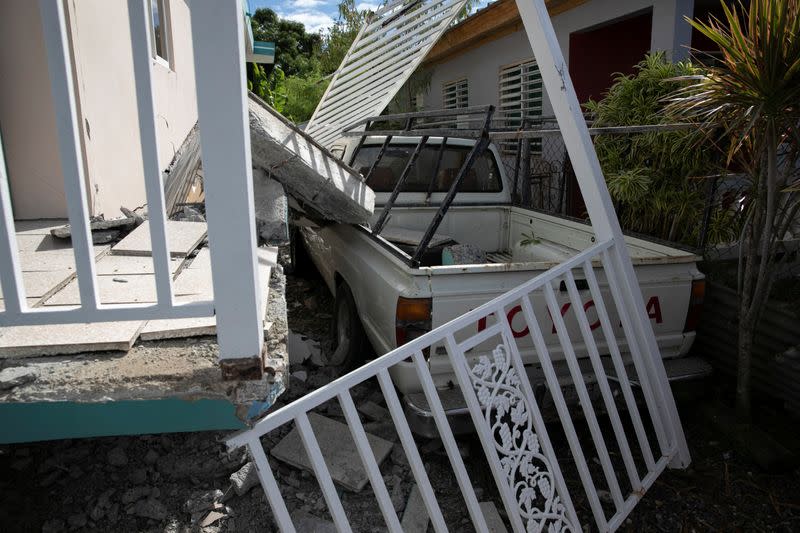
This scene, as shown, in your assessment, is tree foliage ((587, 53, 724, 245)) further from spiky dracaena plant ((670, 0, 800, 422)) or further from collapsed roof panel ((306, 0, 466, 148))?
collapsed roof panel ((306, 0, 466, 148))

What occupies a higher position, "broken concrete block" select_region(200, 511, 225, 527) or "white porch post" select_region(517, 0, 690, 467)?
"white porch post" select_region(517, 0, 690, 467)

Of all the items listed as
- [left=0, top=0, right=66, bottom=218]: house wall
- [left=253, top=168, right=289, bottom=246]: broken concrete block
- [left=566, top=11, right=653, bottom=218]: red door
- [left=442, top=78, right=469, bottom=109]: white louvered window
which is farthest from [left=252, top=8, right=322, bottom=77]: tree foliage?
[left=253, top=168, right=289, bottom=246]: broken concrete block

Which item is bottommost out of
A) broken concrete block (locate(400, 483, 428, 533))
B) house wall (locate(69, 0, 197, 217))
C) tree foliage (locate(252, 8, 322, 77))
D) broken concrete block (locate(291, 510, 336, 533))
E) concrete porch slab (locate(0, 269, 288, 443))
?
broken concrete block (locate(400, 483, 428, 533))

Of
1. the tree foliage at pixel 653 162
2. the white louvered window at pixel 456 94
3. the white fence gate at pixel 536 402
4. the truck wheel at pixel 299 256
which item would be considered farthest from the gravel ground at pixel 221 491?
the white louvered window at pixel 456 94

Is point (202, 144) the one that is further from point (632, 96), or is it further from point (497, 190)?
point (632, 96)

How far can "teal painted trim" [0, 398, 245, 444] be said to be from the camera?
1.56 meters

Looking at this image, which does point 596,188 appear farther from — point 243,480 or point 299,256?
point 299,256

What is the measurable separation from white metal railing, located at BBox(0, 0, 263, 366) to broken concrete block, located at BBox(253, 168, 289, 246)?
160 cm

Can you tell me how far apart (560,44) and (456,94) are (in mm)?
3840

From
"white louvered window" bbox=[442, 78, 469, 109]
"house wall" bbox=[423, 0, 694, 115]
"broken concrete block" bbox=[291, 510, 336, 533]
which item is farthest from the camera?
"white louvered window" bbox=[442, 78, 469, 109]

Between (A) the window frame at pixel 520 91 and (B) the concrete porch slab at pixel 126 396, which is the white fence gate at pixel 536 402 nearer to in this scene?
(B) the concrete porch slab at pixel 126 396

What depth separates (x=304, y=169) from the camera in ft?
10.6

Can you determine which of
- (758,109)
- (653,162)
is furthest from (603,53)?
(758,109)

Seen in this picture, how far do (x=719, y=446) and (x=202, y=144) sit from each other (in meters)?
3.15
